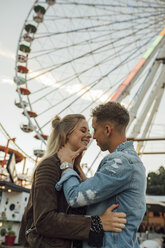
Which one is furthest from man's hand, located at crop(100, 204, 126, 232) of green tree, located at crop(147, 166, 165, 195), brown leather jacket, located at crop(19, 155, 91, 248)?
green tree, located at crop(147, 166, 165, 195)

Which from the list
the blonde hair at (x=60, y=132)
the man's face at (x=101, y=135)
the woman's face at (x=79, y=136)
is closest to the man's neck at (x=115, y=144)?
the man's face at (x=101, y=135)

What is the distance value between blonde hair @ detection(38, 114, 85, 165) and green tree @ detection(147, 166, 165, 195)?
3579cm

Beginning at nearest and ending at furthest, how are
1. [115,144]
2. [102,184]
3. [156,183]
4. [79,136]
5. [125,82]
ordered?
[102,184], [115,144], [79,136], [125,82], [156,183]

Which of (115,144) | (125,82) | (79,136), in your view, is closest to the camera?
(115,144)

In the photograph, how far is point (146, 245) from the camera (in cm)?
866

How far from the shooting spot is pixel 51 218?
5.72 feet

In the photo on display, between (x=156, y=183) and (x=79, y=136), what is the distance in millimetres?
37322

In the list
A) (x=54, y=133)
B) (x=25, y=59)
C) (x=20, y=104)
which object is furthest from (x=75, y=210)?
(x=25, y=59)

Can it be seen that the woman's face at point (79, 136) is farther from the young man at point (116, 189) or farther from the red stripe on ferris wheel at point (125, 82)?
the red stripe on ferris wheel at point (125, 82)

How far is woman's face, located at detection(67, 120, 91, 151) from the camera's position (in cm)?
221

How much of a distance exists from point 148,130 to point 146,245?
459 cm

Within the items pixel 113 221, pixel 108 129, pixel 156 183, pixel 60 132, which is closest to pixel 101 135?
pixel 108 129

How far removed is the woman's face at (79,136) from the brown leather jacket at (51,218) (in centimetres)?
31

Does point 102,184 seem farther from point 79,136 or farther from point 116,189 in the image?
point 79,136
